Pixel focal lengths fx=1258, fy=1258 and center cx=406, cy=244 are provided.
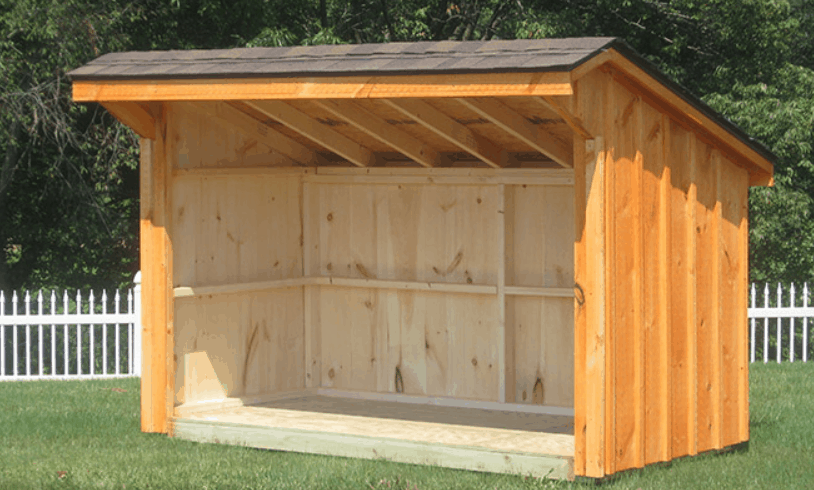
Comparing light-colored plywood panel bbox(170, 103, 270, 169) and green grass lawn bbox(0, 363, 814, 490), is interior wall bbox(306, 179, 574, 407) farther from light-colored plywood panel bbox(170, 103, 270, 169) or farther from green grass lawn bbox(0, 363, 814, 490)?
green grass lawn bbox(0, 363, 814, 490)

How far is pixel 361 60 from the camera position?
301 inches

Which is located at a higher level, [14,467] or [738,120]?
[738,120]

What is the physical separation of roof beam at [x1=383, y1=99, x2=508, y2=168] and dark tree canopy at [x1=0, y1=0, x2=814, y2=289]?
7.69 metres

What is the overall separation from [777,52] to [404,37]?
560cm

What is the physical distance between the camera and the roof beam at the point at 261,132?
962 cm

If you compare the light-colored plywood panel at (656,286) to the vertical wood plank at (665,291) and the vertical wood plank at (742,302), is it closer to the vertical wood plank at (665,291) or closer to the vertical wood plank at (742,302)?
the vertical wood plank at (665,291)

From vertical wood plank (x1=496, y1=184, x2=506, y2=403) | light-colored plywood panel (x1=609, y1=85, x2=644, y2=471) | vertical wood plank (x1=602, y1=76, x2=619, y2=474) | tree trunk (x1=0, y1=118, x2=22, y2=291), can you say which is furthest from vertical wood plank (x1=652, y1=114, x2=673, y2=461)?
tree trunk (x1=0, y1=118, x2=22, y2=291)

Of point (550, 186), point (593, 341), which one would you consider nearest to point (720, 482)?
point (593, 341)

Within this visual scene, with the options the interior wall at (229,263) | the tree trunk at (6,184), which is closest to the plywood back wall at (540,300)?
the interior wall at (229,263)

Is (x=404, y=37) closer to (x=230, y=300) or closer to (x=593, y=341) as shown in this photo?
(x=230, y=300)

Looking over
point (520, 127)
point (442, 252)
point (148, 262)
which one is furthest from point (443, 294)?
point (148, 262)

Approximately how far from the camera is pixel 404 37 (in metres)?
19.5

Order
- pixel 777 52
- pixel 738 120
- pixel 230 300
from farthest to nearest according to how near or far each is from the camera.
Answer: pixel 777 52
pixel 738 120
pixel 230 300

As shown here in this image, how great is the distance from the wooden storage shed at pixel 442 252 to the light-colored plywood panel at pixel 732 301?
0.06 ft
